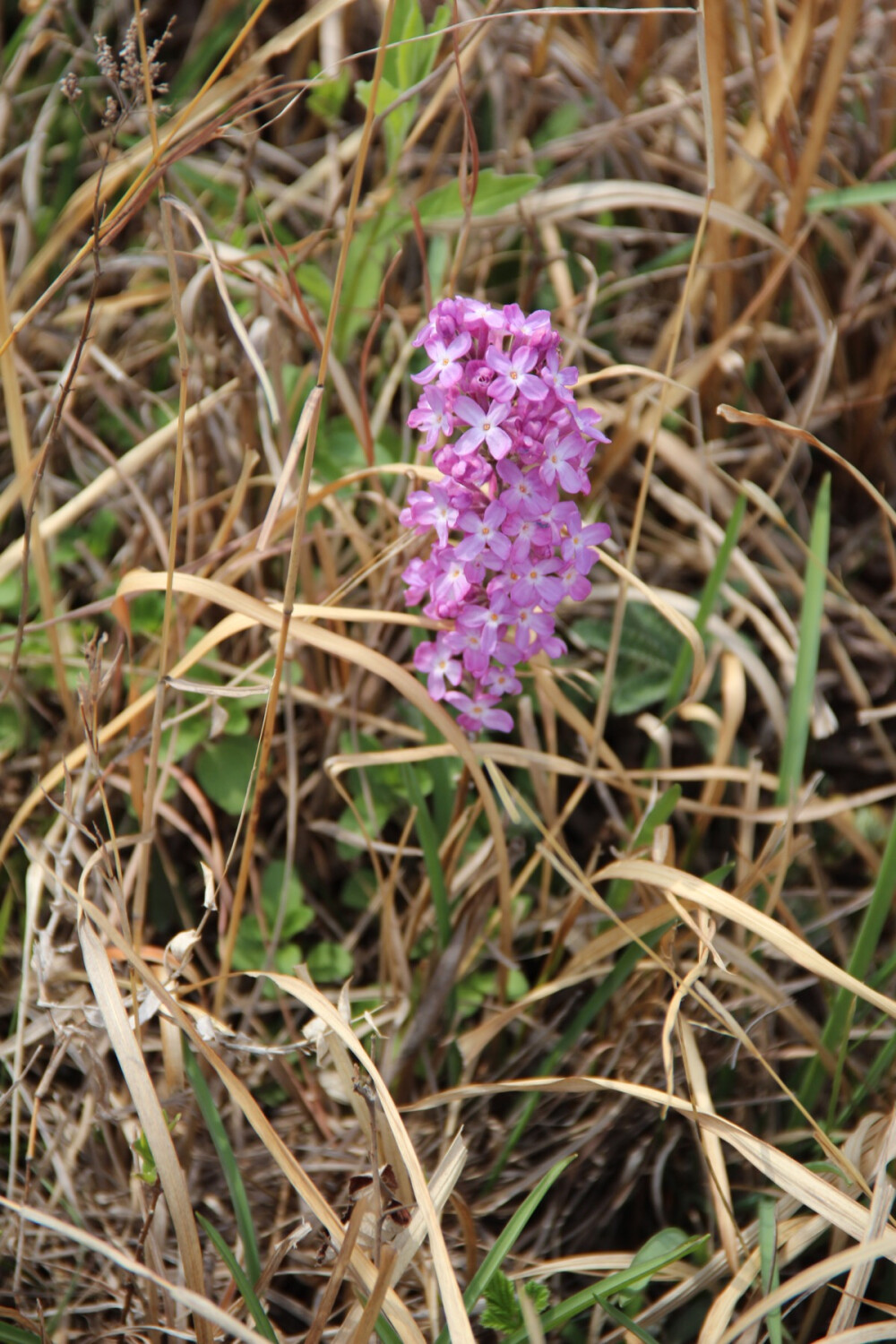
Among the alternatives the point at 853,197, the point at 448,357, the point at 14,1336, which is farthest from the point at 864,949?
the point at 853,197

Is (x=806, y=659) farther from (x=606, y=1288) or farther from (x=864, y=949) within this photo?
(x=606, y=1288)

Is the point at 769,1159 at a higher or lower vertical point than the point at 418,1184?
lower

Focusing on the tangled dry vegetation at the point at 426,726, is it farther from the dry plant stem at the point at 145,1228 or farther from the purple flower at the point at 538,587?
the purple flower at the point at 538,587

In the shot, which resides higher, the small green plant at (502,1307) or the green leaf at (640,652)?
the green leaf at (640,652)

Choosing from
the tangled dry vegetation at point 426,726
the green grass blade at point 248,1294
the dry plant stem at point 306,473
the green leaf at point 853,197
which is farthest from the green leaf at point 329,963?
the green leaf at point 853,197

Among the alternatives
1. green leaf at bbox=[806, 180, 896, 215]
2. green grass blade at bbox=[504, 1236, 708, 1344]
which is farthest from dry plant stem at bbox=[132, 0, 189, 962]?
green leaf at bbox=[806, 180, 896, 215]

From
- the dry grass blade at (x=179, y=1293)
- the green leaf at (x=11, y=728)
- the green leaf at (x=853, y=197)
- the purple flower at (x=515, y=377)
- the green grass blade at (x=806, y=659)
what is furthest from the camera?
the green leaf at (x=853, y=197)

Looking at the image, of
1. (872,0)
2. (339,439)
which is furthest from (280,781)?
(872,0)
